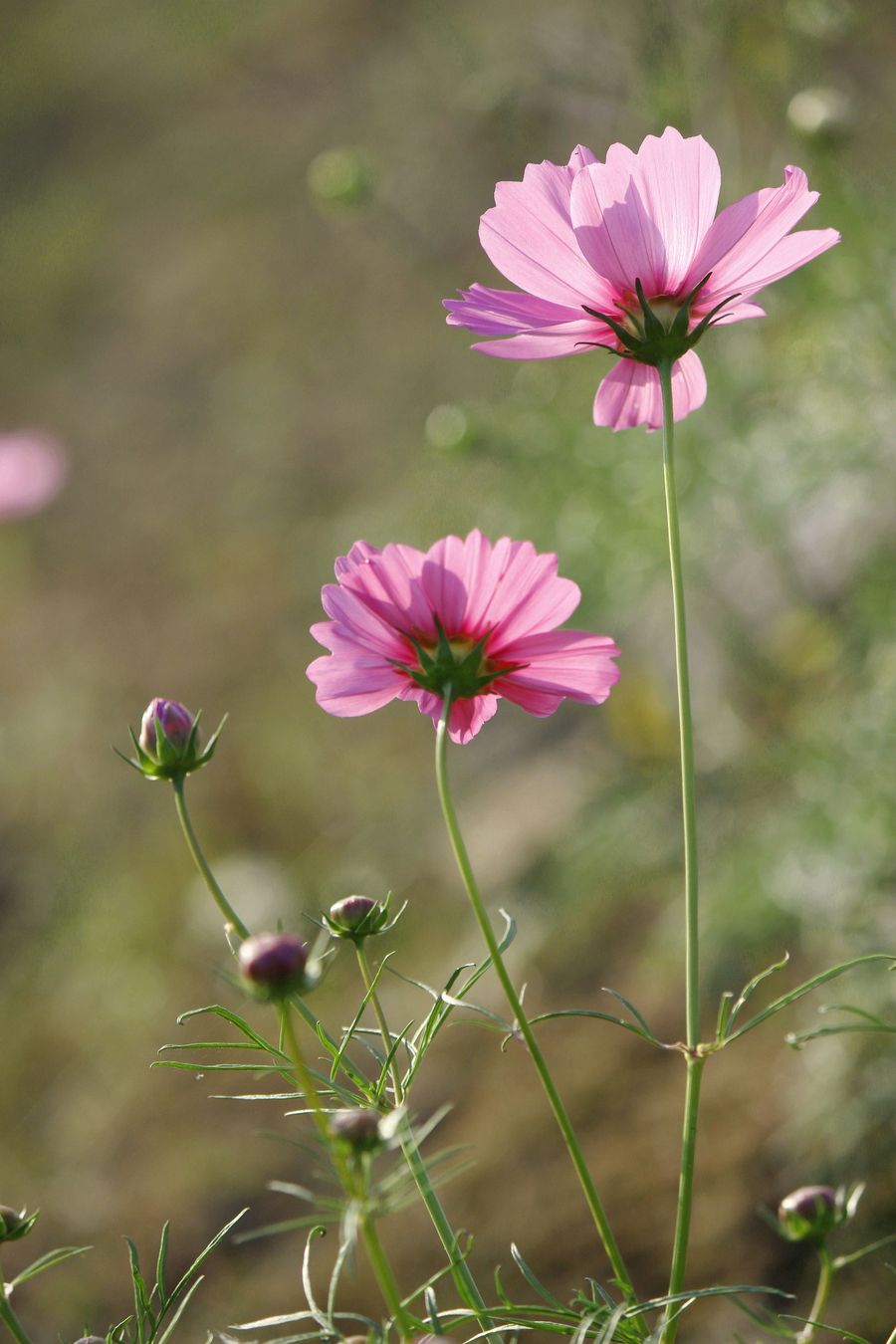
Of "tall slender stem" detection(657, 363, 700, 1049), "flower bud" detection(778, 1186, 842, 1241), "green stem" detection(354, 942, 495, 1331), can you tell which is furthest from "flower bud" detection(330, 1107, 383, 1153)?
"flower bud" detection(778, 1186, 842, 1241)

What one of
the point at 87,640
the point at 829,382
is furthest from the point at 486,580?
the point at 87,640

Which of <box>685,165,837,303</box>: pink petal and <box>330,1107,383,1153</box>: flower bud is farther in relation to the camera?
<box>685,165,837,303</box>: pink petal

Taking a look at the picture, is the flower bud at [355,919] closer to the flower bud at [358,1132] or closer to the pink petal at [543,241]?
Answer: the flower bud at [358,1132]

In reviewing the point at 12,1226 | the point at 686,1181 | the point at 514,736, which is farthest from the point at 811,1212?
the point at 514,736

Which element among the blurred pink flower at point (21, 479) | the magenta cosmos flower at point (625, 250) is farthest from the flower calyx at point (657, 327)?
the blurred pink flower at point (21, 479)

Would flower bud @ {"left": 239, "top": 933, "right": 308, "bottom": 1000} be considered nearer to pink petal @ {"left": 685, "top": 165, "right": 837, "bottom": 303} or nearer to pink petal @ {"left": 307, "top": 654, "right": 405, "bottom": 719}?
pink petal @ {"left": 307, "top": 654, "right": 405, "bottom": 719}

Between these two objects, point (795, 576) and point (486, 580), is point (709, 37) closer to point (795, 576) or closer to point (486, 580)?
point (795, 576)
